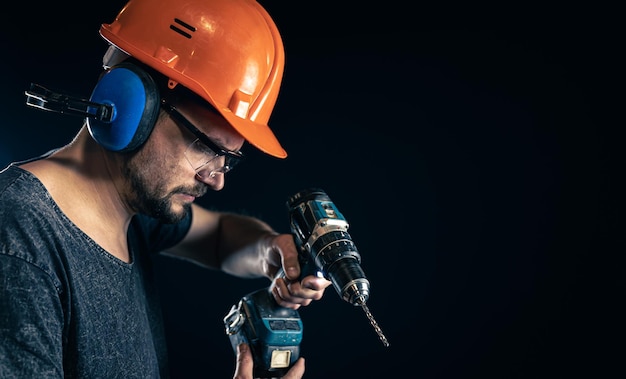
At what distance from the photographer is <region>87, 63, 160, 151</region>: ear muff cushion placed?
3.93 feet

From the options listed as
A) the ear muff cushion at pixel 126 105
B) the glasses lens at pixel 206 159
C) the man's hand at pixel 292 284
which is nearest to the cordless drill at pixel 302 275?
the man's hand at pixel 292 284

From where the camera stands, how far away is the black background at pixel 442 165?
215cm

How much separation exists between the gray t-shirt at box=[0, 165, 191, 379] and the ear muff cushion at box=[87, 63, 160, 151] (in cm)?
20

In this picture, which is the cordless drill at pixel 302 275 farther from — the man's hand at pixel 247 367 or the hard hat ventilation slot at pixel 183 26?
the hard hat ventilation slot at pixel 183 26

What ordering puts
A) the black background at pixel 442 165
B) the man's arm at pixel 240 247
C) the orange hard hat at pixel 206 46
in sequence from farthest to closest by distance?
the black background at pixel 442 165 < the man's arm at pixel 240 247 < the orange hard hat at pixel 206 46

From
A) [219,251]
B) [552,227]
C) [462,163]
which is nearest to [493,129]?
[462,163]

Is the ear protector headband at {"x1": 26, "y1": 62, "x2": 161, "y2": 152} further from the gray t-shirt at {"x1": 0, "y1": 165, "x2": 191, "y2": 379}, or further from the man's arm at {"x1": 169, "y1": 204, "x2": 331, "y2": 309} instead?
the man's arm at {"x1": 169, "y1": 204, "x2": 331, "y2": 309}

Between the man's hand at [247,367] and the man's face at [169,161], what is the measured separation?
47cm

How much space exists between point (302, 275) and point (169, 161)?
531mm

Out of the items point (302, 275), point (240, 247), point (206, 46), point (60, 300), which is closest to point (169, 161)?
point (206, 46)

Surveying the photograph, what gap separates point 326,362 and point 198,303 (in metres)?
0.75

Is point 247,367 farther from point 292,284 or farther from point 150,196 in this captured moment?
point 150,196

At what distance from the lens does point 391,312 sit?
249cm

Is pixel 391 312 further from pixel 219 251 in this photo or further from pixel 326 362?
pixel 219 251
